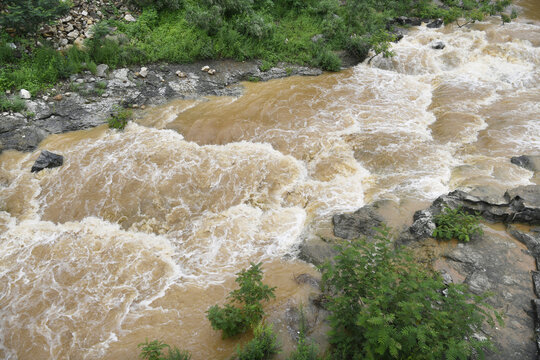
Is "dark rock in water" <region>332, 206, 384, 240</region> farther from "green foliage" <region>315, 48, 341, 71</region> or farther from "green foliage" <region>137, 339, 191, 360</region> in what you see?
"green foliage" <region>315, 48, 341, 71</region>

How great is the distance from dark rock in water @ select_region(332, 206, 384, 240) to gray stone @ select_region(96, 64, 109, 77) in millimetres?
10590

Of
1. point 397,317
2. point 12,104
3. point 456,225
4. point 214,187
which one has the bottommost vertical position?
point 214,187

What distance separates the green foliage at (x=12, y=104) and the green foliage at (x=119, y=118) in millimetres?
2707

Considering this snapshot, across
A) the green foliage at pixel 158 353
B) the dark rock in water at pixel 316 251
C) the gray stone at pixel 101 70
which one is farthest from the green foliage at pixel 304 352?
the gray stone at pixel 101 70

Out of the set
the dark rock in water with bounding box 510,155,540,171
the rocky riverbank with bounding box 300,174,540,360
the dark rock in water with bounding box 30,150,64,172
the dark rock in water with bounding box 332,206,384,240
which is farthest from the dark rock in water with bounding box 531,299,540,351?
the dark rock in water with bounding box 30,150,64,172

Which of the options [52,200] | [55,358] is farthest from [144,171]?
[55,358]

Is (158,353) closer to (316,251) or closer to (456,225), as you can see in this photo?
(316,251)

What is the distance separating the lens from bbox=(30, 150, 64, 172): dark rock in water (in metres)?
9.12

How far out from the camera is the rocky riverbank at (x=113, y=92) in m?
10.3

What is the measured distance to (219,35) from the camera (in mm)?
14516

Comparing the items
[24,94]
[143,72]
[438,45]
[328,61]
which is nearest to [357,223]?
[328,61]

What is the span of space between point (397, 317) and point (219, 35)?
13.9 m

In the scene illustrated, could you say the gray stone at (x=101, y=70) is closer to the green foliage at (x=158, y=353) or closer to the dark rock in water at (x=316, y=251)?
the dark rock in water at (x=316, y=251)

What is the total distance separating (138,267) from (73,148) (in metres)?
5.47
